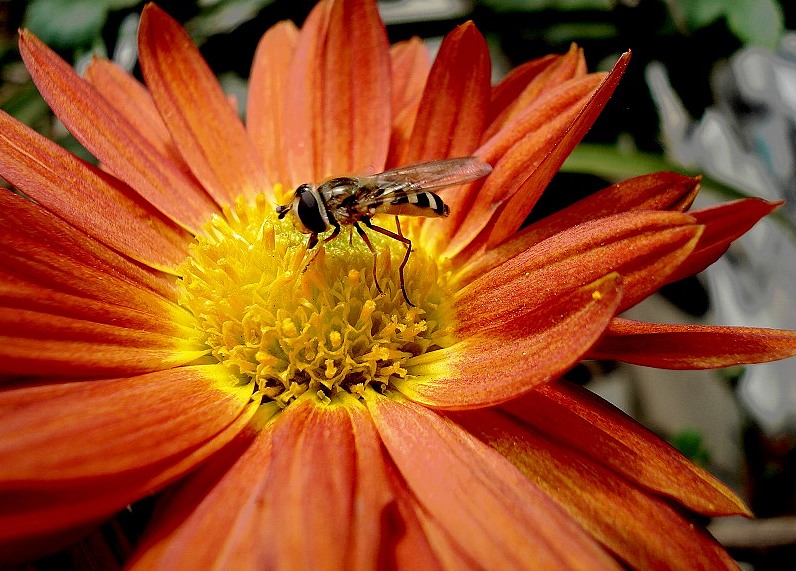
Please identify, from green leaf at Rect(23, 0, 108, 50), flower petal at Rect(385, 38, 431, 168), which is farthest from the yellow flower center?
green leaf at Rect(23, 0, 108, 50)

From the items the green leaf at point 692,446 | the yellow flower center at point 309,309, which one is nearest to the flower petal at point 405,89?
the yellow flower center at point 309,309

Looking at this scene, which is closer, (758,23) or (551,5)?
(758,23)

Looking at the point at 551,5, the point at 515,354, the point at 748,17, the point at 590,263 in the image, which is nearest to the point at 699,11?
the point at 748,17

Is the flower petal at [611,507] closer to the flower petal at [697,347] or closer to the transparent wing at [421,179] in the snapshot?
the flower petal at [697,347]

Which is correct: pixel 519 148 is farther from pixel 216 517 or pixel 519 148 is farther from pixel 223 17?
pixel 223 17

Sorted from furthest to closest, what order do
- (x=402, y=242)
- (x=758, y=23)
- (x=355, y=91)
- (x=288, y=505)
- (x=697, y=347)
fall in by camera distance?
(x=758, y=23) < (x=355, y=91) < (x=402, y=242) < (x=697, y=347) < (x=288, y=505)

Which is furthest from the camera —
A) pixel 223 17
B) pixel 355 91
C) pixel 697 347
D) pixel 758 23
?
pixel 223 17

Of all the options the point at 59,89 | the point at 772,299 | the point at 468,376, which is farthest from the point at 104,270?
the point at 772,299
